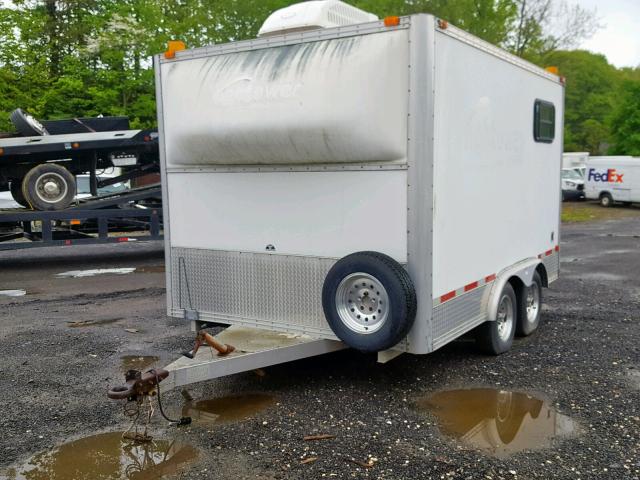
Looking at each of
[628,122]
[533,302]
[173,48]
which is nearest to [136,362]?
[173,48]

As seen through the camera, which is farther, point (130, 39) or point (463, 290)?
point (130, 39)

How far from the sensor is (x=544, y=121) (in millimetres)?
7031

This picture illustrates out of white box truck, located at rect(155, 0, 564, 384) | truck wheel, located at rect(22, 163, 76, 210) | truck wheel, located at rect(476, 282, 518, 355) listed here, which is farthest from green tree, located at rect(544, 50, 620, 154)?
white box truck, located at rect(155, 0, 564, 384)

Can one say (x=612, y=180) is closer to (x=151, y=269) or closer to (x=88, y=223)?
(x=151, y=269)

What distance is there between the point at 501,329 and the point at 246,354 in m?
2.69

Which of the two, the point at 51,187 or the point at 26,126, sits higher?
the point at 26,126

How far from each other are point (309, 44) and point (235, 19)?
47.3ft

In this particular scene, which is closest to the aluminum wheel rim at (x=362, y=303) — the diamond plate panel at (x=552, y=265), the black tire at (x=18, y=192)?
the diamond plate panel at (x=552, y=265)

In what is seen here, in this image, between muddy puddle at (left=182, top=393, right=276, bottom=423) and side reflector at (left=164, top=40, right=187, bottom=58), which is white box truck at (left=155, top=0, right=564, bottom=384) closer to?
side reflector at (left=164, top=40, right=187, bottom=58)

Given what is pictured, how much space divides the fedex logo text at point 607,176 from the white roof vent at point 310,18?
23.5 metres

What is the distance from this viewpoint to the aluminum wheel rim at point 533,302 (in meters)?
6.99

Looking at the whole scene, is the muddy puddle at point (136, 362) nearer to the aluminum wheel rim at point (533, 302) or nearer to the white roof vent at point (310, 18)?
the white roof vent at point (310, 18)

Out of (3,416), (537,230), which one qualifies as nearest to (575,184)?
(537,230)

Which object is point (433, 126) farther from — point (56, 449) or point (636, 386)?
point (56, 449)
